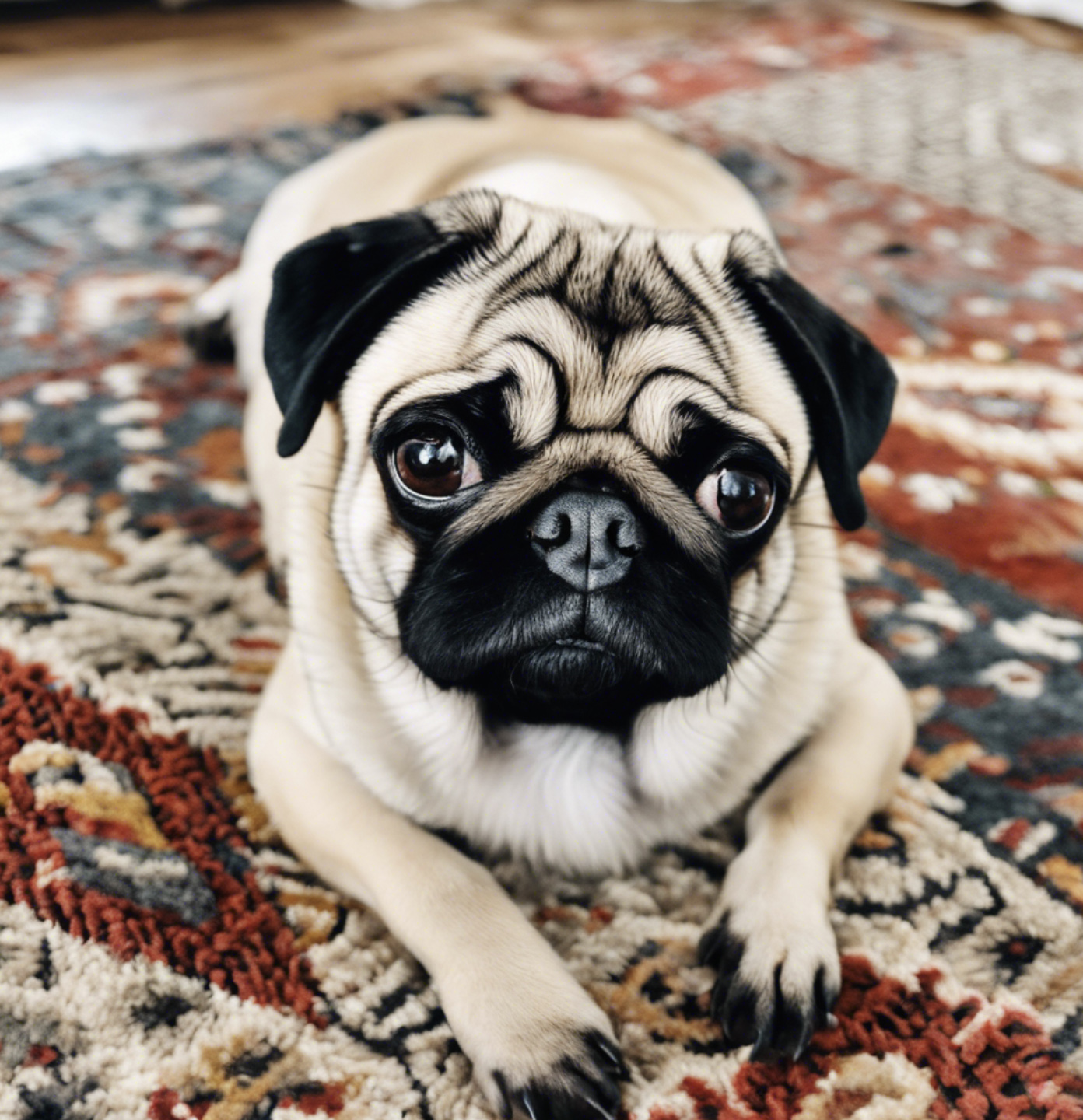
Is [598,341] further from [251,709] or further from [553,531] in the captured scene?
[251,709]

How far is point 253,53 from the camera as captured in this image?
5441mm

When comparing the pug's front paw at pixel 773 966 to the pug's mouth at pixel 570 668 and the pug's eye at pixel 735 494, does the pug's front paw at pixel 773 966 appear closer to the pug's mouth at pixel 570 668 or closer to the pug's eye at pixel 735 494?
the pug's mouth at pixel 570 668

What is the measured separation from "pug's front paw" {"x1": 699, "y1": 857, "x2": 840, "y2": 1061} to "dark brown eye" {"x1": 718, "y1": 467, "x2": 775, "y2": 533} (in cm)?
45

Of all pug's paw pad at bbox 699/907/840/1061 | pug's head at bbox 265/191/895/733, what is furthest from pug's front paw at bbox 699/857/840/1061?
pug's head at bbox 265/191/895/733

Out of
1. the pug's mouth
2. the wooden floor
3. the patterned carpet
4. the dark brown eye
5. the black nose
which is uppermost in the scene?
the black nose

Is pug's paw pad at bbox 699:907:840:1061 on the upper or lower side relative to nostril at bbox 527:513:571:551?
lower

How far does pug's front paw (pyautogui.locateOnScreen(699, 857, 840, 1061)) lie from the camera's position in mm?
1329

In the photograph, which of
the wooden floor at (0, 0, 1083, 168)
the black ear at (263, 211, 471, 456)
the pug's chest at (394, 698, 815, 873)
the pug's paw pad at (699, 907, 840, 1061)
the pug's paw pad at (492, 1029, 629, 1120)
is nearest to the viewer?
the pug's paw pad at (492, 1029, 629, 1120)

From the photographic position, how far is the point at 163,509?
227cm

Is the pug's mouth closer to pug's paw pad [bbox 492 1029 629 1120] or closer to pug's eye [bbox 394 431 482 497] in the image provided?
pug's eye [bbox 394 431 482 497]

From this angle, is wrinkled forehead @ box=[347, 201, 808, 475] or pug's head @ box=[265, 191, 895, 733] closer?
pug's head @ box=[265, 191, 895, 733]

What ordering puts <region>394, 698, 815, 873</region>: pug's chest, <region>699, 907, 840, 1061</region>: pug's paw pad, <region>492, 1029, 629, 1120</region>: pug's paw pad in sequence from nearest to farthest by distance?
<region>492, 1029, 629, 1120</region>: pug's paw pad → <region>699, 907, 840, 1061</region>: pug's paw pad → <region>394, 698, 815, 873</region>: pug's chest

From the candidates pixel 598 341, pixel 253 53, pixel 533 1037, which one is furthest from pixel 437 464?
pixel 253 53

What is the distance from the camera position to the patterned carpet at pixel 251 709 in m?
1.29
